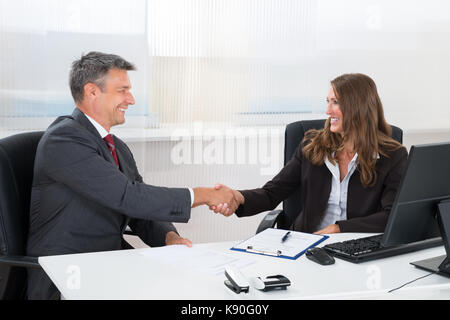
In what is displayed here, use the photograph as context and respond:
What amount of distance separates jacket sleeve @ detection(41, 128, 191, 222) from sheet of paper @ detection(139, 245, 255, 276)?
0.19 meters

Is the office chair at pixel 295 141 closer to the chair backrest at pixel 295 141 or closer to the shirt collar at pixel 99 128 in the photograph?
the chair backrest at pixel 295 141

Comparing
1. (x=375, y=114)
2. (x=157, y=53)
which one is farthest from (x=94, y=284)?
(x=157, y=53)

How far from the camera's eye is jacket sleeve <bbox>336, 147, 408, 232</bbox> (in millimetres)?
2256

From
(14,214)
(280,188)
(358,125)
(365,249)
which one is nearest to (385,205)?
(358,125)

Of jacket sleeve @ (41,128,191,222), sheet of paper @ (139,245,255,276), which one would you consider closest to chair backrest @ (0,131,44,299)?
jacket sleeve @ (41,128,191,222)

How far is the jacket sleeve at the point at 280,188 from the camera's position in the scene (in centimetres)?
262

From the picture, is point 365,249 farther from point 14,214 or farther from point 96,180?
A: point 14,214

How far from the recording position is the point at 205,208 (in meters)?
3.62

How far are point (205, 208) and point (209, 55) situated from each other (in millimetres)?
959

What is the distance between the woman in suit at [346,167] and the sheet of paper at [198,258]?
0.58m

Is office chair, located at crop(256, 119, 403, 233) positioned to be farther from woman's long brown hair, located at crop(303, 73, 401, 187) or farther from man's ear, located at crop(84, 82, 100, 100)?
man's ear, located at crop(84, 82, 100, 100)

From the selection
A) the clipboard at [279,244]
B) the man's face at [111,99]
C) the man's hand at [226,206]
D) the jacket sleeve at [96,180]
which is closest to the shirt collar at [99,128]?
the man's face at [111,99]

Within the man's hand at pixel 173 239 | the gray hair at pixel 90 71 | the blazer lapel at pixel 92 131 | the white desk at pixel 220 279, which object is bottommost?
the man's hand at pixel 173 239

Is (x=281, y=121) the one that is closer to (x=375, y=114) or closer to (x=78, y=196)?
(x=375, y=114)
